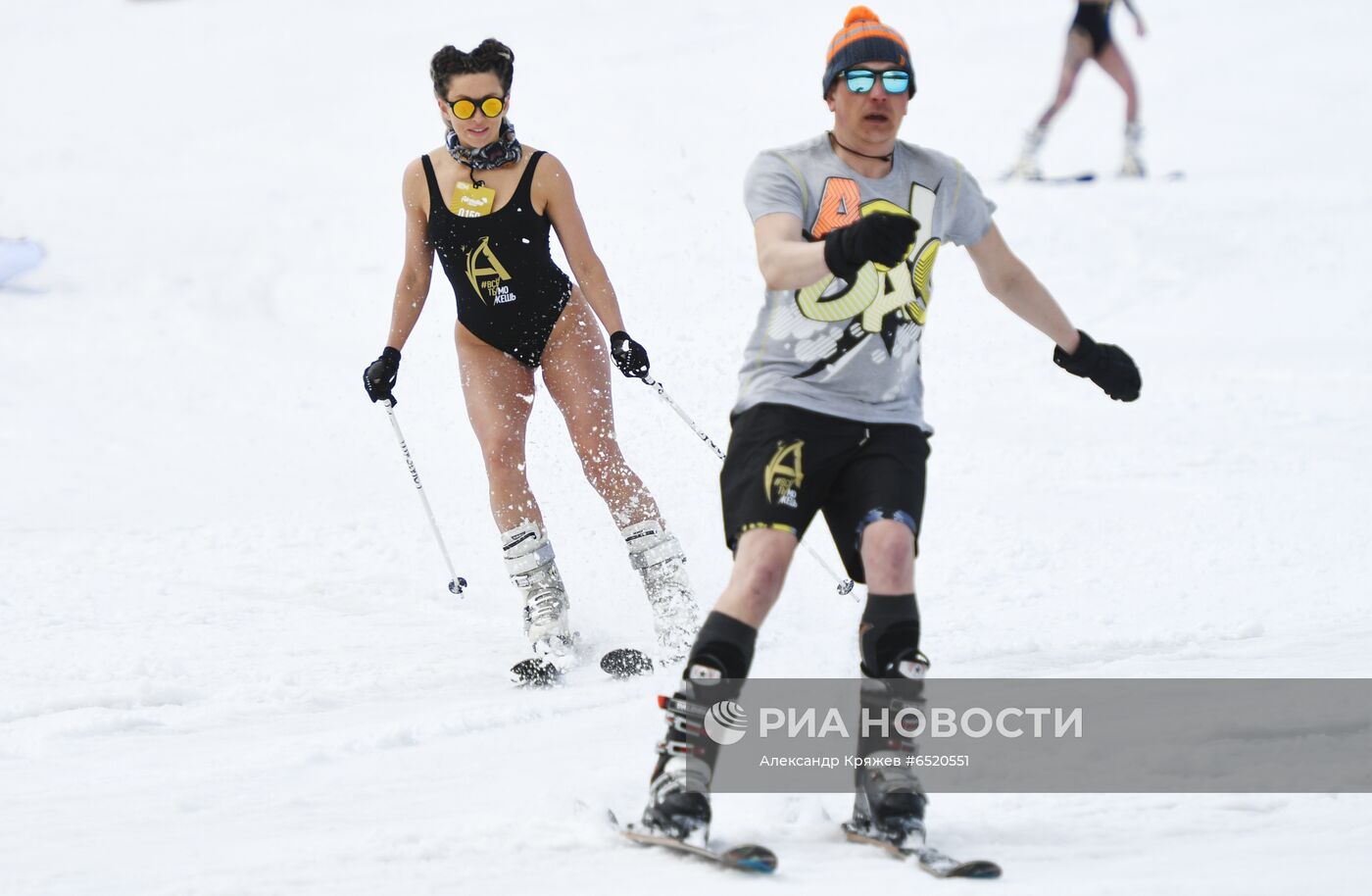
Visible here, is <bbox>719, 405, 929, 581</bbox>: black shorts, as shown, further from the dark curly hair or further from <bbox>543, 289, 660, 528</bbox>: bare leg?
the dark curly hair

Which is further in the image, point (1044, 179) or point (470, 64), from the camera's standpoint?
point (1044, 179)

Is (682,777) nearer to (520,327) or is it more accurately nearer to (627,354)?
(627,354)

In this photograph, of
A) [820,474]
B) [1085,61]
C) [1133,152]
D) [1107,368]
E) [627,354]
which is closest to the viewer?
[820,474]

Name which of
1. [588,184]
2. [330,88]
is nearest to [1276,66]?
[588,184]

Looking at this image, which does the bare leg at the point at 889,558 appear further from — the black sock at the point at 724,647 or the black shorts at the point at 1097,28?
the black shorts at the point at 1097,28

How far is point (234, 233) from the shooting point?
12.9 m

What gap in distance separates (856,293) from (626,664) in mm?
1979

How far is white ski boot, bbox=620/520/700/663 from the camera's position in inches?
210

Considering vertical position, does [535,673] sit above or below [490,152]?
below

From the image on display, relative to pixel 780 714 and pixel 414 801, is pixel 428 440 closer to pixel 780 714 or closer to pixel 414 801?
pixel 780 714

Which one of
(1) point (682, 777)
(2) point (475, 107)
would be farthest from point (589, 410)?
(1) point (682, 777)

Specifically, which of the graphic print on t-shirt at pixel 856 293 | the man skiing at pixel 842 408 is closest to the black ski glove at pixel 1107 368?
the man skiing at pixel 842 408

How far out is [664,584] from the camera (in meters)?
5.39

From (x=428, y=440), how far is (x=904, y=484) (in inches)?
219
